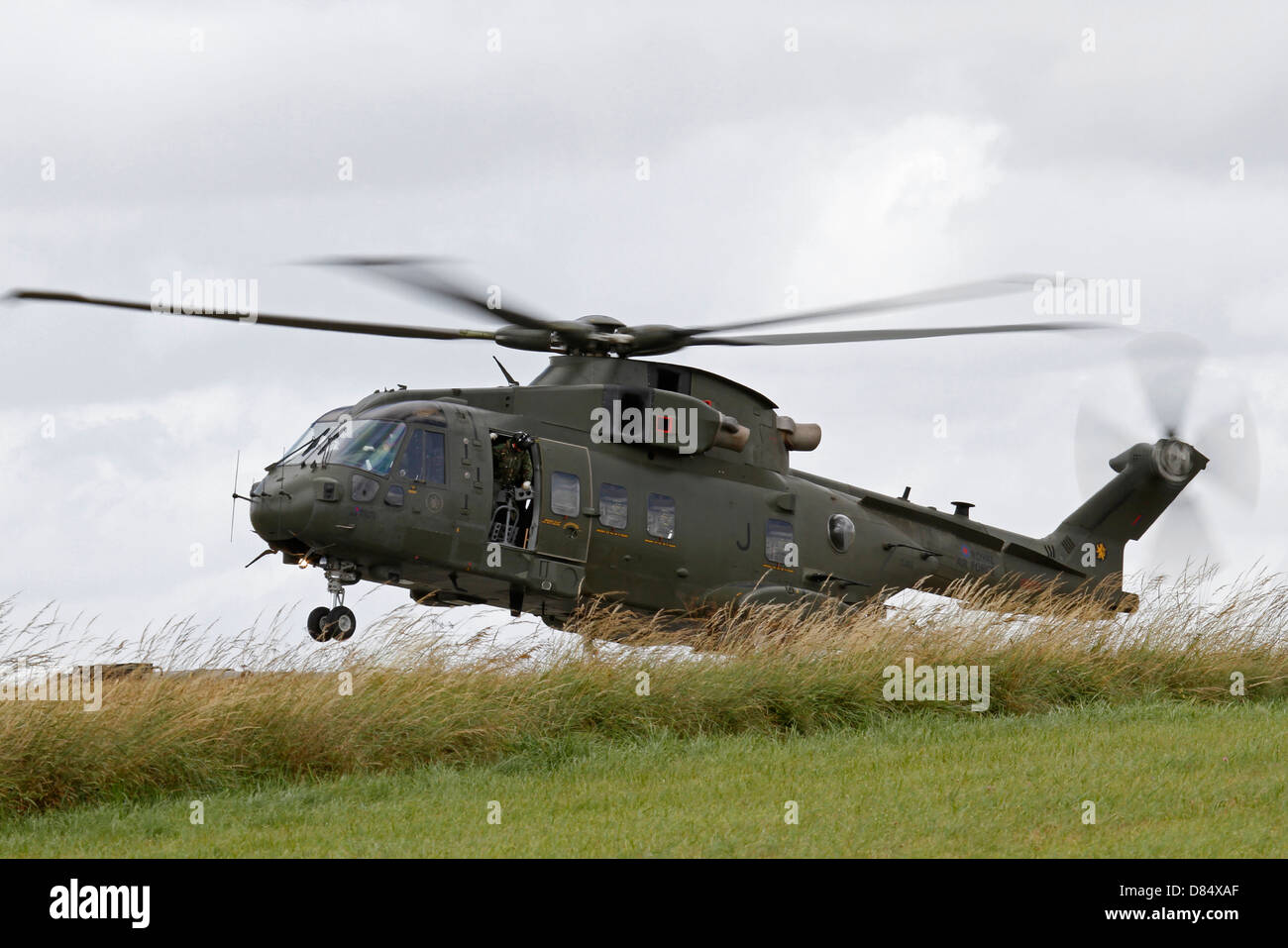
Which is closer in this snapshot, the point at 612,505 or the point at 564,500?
the point at 564,500

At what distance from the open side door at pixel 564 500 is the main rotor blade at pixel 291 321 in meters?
1.64

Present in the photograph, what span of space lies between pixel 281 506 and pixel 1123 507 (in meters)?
13.6

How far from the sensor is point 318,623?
51.8 ft

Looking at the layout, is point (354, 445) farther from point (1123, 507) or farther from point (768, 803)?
point (1123, 507)

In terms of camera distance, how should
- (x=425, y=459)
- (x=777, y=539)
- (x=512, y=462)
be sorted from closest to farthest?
(x=425, y=459), (x=512, y=462), (x=777, y=539)

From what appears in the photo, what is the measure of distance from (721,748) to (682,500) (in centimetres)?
654

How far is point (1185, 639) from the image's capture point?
17203mm

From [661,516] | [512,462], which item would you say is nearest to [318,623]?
[512,462]

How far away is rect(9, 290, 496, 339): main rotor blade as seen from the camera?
14984mm

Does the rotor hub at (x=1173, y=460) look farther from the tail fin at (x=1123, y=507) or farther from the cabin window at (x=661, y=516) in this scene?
the cabin window at (x=661, y=516)

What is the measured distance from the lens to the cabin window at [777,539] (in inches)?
789

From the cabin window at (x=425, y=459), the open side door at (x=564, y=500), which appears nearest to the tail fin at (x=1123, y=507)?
the open side door at (x=564, y=500)
